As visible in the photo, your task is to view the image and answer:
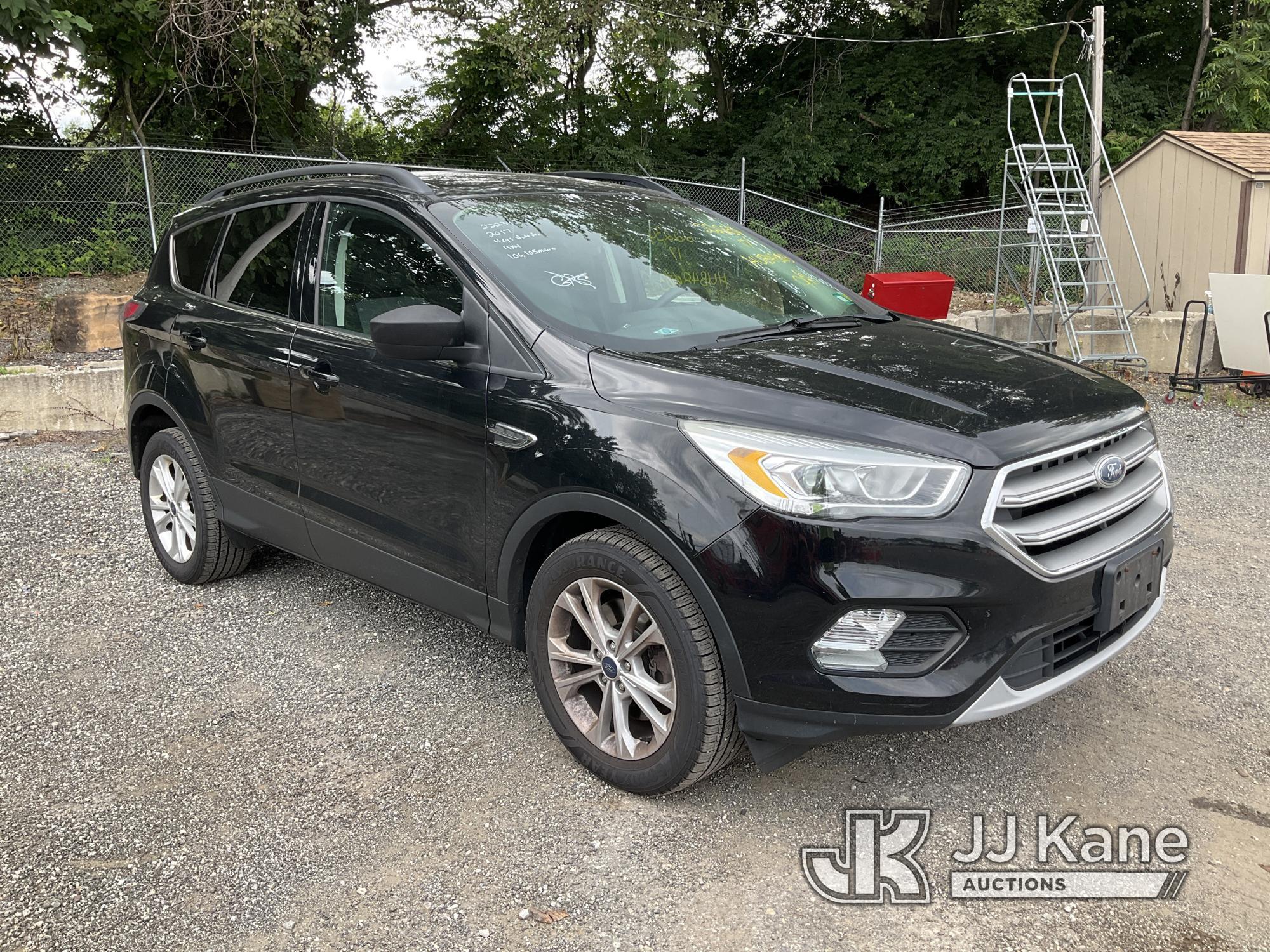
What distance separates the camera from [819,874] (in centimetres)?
280

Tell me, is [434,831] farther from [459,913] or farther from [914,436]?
[914,436]

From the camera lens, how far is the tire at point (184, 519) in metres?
4.69

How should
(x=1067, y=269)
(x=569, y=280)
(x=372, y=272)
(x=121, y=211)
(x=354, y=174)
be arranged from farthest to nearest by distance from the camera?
(x=1067, y=269) < (x=121, y=211) < (x=354, y=174) < (x=372, y=272) < (x=569, y=280)

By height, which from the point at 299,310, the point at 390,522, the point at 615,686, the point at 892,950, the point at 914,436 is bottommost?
the point at 892,950

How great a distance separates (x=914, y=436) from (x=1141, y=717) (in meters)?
1.70

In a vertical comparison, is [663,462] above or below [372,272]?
below

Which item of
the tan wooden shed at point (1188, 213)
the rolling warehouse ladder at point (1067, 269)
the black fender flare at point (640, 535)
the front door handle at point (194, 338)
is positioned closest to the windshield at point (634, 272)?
the black fender flare at point (640, 535)

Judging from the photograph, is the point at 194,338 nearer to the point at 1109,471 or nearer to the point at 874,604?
the point at 874,604

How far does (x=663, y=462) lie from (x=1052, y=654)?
1164mm

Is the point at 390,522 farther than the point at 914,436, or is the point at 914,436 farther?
the point at 390,522

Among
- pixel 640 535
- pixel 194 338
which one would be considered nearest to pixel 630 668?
pixel 640 535

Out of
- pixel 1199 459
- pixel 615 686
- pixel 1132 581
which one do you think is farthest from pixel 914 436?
pixel 1199 459

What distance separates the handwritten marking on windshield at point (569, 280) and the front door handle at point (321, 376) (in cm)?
91

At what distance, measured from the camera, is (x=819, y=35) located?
2159cm
